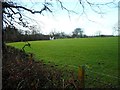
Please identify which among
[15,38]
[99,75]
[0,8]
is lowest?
[99,75]

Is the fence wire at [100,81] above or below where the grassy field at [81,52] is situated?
below

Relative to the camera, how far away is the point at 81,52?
69.8 ft

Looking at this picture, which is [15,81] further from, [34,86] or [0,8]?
[0,8]

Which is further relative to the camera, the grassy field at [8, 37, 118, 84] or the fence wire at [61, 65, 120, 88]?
the grassy field at [8, 37, 118, 84]

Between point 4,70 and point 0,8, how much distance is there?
4.46m

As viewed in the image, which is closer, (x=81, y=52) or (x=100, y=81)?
(x=100, y=81)

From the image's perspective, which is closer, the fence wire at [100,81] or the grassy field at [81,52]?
the fence wire at [100,81]

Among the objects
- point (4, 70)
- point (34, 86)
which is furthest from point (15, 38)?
point (34, 86)

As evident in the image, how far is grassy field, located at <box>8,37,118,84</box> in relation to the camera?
14.8 meters

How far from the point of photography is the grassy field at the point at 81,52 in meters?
14.8

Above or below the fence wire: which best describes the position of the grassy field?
above

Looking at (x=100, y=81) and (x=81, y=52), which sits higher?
(x=81, y=52)

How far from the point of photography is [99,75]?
1163 centimetres

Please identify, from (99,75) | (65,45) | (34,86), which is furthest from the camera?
(65,45)
